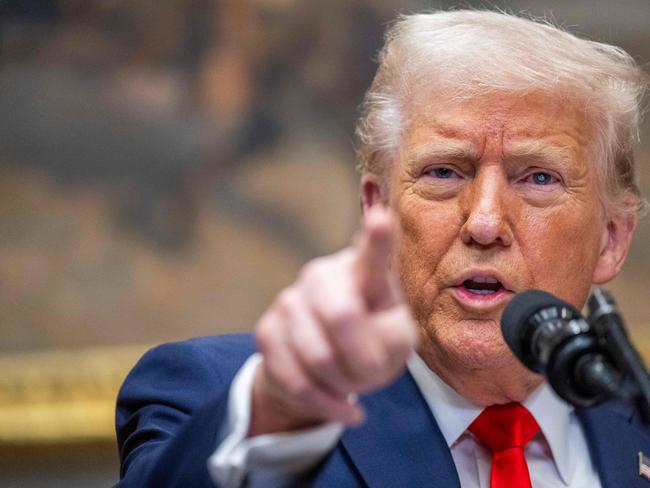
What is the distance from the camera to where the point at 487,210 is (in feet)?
7.73

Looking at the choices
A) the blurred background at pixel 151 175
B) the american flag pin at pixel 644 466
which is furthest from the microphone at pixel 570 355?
the blurred background at pixel 151 175

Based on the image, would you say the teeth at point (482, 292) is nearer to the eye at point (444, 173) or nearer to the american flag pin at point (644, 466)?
the eye at point (444, 173)

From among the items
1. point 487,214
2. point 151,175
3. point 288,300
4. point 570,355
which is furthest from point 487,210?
point 151,175

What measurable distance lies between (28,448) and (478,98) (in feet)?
8.56

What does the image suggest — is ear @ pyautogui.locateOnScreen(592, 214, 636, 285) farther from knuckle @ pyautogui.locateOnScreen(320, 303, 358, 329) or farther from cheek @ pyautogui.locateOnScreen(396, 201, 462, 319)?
knuckle @ pyautogui.locateOnScreen(320, 303, 358, 329)

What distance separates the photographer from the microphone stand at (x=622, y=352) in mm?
1436

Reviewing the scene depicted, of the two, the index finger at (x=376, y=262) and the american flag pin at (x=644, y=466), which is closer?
the index finger at (x=376, y=262)

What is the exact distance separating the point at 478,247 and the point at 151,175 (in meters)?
2.37

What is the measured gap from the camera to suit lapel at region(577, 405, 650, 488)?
2.47m

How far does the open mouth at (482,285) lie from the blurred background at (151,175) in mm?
2217

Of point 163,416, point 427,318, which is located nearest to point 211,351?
point 163,416

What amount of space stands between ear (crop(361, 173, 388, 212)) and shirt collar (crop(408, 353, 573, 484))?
40 cm

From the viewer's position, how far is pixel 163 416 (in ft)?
7.15

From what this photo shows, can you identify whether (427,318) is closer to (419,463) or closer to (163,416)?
(419,463)
